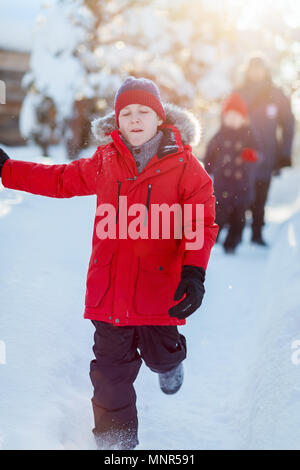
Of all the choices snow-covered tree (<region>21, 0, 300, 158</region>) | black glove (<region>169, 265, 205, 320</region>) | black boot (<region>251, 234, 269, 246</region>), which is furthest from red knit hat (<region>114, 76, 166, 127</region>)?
snow-covered tree (<region>21, 0, 300, 158</region>)

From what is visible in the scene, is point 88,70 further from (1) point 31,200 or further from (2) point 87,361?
(2) point 87,361

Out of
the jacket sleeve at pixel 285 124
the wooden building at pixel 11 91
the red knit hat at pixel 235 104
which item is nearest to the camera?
the red knit hat at pixel 235 104

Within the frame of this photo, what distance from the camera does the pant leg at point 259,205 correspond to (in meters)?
6.14

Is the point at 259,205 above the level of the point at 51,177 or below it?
below

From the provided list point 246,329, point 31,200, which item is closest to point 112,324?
point 246,329

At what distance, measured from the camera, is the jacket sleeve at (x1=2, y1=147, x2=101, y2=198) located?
2.33 meters

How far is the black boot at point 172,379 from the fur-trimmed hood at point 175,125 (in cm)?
113

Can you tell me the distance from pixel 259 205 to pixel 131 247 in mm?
4282

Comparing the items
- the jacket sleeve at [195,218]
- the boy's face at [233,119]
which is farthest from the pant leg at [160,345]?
the boy's face at [233,119]

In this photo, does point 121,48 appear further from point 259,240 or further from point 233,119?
point 259,240

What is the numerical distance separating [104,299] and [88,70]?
30.0ft
